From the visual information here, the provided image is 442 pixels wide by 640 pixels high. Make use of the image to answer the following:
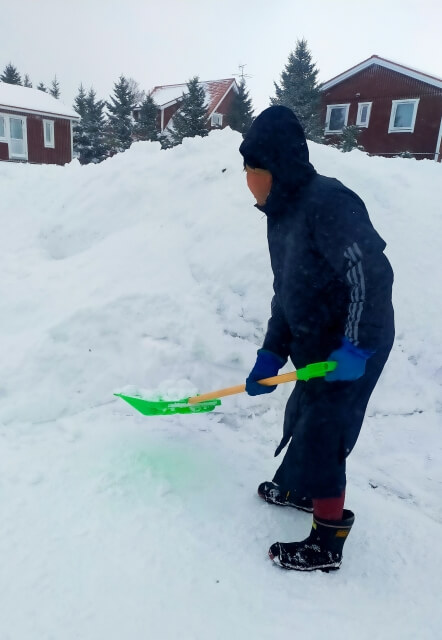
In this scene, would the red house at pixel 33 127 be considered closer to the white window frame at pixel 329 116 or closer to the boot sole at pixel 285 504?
the white window frame at pixel 329 116

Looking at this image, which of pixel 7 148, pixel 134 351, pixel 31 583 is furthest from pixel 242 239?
pixel 7 148

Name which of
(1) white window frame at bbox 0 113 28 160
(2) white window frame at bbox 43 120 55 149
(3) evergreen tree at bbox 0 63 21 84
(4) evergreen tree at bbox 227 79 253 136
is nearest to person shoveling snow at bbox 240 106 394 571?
(1) white window frame at bbox 0 113 28 160

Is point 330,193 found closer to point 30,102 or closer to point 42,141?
point 42,141

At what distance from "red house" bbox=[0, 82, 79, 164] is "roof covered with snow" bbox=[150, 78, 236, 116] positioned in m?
8.54

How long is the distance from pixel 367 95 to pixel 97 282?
70.5 ft

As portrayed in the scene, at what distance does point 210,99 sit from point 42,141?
11.3 meters

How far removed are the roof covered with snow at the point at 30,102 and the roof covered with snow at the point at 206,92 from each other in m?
8.22

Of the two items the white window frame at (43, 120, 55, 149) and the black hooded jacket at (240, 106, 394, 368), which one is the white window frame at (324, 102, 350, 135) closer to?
the white window frame at (43, 120, 55, 149)

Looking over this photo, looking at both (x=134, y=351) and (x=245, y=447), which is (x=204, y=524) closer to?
(x=245, y=447)

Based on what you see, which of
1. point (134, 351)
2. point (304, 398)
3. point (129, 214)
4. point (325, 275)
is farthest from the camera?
point (129, 214)

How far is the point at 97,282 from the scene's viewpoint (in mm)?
4070

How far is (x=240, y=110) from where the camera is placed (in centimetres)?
2778

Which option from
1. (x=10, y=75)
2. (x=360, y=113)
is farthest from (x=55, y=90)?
→ (x=360, y=113)

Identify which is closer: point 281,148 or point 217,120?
point 281,148
